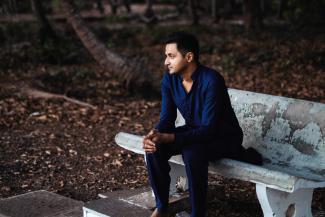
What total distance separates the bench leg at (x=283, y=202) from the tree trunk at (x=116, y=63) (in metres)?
5.31

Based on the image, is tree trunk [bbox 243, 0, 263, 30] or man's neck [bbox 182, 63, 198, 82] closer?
man's neck [bbox 182, 63, 198, 82]

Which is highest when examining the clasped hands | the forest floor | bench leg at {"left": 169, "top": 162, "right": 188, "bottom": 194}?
the clasped hands

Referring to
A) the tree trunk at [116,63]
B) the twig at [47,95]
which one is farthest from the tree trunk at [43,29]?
the twig at [47,95]

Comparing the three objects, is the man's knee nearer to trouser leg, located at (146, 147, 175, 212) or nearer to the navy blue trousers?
the navy blue trousers

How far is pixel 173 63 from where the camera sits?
14.2ft

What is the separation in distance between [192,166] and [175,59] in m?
0.84

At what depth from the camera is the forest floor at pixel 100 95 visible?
5.86 metres

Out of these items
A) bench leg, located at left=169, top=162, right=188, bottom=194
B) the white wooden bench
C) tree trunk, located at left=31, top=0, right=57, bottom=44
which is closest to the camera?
the white wooden bench

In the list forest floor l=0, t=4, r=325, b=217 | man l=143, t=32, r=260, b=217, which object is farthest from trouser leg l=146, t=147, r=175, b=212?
forest floor l=0, t=4, r=325, b=217

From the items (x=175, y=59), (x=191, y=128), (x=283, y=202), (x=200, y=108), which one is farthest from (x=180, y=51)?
(x=283, y=202)

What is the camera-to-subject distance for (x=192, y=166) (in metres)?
4.02

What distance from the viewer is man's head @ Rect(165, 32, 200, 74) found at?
14.1 feet

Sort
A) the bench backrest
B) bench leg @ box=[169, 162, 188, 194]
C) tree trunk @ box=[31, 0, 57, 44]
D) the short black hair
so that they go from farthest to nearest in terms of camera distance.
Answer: tree trunk @ box=[31, 0, 57, 44] → bench leg @ box=[169, 162, 188, 194] → the bench backrest → the short black hair

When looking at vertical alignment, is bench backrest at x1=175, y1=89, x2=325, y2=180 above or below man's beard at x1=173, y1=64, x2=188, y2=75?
below
